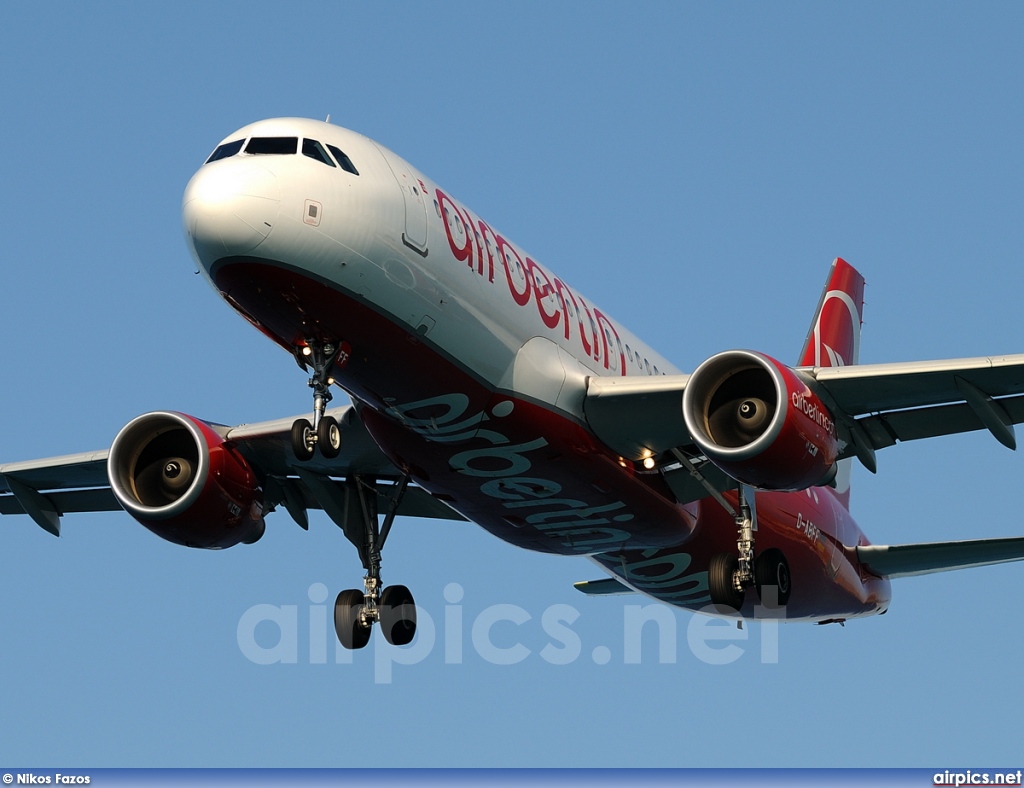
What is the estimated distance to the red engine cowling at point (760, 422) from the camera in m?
25.8

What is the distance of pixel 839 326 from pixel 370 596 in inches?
690

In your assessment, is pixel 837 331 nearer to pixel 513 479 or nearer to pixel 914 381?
pixel 914 381

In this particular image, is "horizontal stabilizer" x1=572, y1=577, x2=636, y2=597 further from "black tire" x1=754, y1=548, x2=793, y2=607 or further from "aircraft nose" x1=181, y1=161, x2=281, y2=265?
"aircraft nose" x1=181, y1=161, x2=281, y2=265

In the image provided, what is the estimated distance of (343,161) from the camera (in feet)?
80.5

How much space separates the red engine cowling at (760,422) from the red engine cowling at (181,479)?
9714 millimetres

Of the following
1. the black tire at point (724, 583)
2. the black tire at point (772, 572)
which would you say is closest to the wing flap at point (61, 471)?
the black tire at point (724, 583)

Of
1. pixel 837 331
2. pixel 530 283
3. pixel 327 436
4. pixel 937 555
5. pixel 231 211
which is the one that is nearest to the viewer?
pixel 231 211

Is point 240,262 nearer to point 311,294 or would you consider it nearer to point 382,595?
point 311,294

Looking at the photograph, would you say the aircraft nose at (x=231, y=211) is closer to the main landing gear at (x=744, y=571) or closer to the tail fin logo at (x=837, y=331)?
the main landing gear at (x=744, y=571)

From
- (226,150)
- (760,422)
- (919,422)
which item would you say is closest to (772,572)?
(919,422)

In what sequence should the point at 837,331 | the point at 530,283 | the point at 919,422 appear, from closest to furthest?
the point at 530,283 → the point at 919,422 → the point at 837,331

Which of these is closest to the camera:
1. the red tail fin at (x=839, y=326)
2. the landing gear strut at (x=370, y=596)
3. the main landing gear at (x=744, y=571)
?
the main landing gear at (x=744, y=571)

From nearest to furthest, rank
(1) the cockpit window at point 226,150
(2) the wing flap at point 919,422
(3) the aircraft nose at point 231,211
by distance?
(3) the aircraft nose at point 231,211
(1) the cockpit window at point 226,150
(2) the wing flap at point 919,422

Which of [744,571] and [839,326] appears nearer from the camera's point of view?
[744,571]
